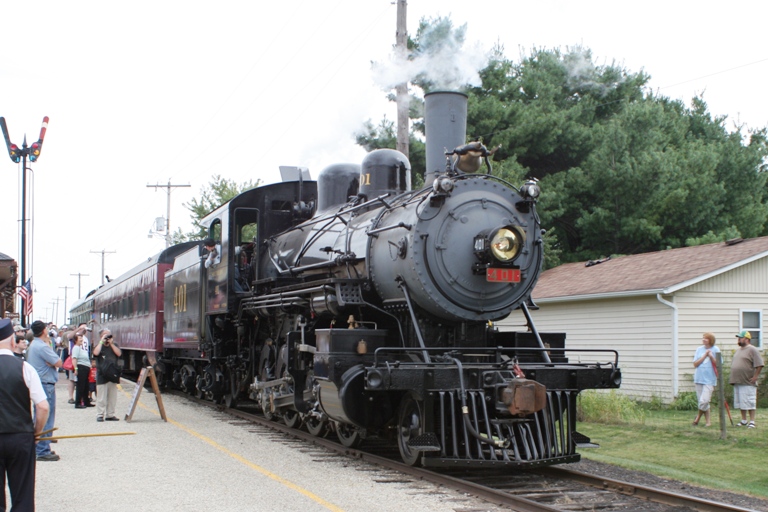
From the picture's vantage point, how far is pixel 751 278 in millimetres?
15398

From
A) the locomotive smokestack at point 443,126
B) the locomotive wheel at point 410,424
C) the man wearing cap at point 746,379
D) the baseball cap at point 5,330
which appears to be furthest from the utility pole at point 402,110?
the baseball cap at point 5,330

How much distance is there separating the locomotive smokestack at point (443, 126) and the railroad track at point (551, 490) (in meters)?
3.14

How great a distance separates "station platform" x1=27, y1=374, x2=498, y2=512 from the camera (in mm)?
6191

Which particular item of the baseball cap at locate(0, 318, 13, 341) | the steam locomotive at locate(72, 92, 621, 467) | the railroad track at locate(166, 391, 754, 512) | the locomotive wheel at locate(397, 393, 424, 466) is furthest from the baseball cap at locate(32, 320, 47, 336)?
the locomotive wheel at locate(397, 393, 424, 466)

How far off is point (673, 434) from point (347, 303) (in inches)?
215

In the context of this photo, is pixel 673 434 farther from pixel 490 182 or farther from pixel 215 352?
pixel 215 352

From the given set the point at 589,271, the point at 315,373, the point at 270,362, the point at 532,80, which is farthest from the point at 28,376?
the point at 532,80

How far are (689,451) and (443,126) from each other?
490 cm

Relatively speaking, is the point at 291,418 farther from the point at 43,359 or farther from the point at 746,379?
the point at 746,379

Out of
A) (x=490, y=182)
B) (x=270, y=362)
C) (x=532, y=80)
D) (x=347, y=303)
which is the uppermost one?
(x=532, y=80)

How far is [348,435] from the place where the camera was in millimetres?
8922

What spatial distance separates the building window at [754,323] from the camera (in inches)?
606

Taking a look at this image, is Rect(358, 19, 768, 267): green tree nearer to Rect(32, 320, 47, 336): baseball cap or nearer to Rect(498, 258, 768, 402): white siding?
Rect(498, 258, 768, 402): white siding

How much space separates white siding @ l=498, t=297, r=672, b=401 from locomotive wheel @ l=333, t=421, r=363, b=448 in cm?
761
